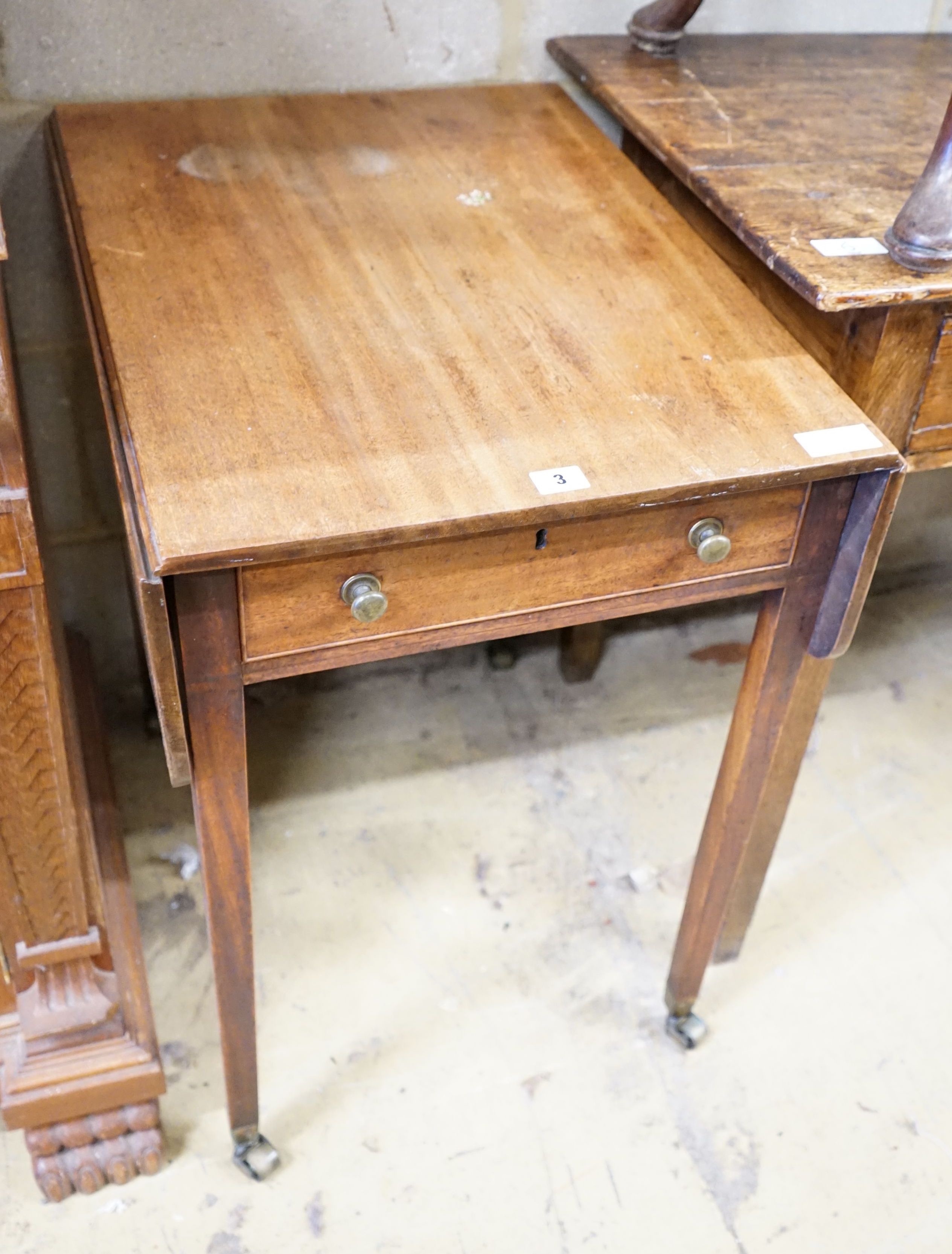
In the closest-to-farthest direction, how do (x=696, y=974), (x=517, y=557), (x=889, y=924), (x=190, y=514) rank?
1. (x=190, y=514)
2. (x=517, y=557)
3. (x=696, y=974)
4. (x=889, y=924)

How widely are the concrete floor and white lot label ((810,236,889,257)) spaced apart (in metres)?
0.87

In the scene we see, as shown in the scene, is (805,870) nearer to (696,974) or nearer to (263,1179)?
(696,974)

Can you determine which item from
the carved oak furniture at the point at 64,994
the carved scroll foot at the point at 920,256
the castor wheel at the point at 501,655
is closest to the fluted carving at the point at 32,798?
the carved oak furniture at the point at 64,994

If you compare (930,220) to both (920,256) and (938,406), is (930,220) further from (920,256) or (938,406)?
(938,406)

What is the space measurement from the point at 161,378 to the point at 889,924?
1155 mm

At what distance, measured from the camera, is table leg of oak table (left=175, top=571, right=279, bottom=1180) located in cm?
86

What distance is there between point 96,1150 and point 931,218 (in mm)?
1184

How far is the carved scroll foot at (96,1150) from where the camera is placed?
1.23m

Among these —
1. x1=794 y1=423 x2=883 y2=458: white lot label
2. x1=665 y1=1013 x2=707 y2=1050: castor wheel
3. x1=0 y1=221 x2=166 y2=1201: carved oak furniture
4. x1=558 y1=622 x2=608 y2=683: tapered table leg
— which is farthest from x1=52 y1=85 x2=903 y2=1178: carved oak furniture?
x1=558 y1=622 x2=608 y2=683: tapered table leg

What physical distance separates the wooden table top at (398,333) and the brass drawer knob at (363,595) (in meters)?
0.06

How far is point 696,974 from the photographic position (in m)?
1.38

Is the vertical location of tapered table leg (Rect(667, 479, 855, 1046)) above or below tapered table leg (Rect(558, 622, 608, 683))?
above

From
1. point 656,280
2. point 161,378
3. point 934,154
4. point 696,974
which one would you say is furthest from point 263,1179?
point 934,154

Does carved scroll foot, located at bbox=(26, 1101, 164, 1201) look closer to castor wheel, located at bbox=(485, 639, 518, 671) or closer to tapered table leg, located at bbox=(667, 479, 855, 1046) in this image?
tapered table leg, located at bbox=(667, 479, 855, 1046)
